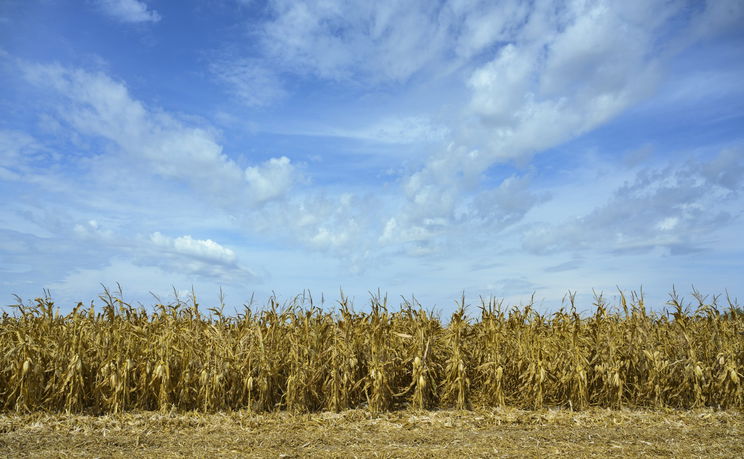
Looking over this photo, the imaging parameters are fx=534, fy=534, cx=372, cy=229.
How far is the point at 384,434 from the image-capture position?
7.44 metres

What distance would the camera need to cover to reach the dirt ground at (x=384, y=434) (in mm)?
6816

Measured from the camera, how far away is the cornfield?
8578 mm

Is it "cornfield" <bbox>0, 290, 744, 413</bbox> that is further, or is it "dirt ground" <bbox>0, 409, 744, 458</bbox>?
"cornfield" <bbox>0, 290, 744, 413</bbox>

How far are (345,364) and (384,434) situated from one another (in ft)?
4.84

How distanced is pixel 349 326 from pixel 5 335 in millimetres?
6183

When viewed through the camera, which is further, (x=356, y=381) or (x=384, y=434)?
(x=356, y=381)

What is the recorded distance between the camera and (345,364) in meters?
8.60

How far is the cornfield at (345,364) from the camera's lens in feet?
28.1

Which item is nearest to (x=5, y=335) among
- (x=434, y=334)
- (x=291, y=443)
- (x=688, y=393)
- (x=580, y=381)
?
(x=291, y=443)

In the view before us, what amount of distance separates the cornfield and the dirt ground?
1.19 ft

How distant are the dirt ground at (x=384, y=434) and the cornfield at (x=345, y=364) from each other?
14.3 inches

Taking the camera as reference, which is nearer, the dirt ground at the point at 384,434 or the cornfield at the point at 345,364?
the dirt ground at the point at 384,434

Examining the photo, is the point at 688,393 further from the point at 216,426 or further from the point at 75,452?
the point at 75,452

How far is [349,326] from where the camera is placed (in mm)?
8930
